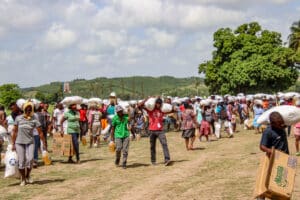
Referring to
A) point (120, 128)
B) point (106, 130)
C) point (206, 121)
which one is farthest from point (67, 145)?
point (206, 121)

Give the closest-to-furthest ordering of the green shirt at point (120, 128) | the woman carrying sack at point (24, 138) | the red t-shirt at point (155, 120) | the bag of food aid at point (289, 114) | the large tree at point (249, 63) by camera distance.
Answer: the bag of food aid at point (289, 114) < the woman carrying sack at point (24, 138) < the green shirt at point (120, 128) < the red t-shirt at point (155, 120) < the large tree at point (249, 63)

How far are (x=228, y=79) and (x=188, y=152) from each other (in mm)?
32559

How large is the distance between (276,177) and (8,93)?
234ft

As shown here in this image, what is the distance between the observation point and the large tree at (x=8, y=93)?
7346 cm

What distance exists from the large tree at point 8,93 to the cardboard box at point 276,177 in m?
68.4

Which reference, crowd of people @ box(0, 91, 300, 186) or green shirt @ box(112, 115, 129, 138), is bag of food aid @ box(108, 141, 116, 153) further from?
green shirt @ box(112, 115, 129, 138)

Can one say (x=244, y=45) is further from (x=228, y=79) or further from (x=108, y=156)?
(x=108, y=156)

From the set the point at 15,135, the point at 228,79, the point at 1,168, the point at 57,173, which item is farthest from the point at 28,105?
the point at 228,79

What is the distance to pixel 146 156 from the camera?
15.7 m

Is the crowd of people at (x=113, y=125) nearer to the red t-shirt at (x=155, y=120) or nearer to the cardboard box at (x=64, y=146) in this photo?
the red t-shirt at (x=155, y=120)

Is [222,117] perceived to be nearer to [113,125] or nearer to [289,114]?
[113,125]

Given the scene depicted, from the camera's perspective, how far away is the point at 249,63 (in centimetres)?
4638

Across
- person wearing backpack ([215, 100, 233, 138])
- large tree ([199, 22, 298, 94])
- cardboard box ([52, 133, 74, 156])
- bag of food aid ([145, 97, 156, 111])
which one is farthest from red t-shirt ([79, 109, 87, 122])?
large tree ([199, 22, 298, 94])

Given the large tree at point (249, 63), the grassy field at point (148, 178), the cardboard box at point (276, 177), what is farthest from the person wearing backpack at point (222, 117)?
the large tree at point (249, 63)
